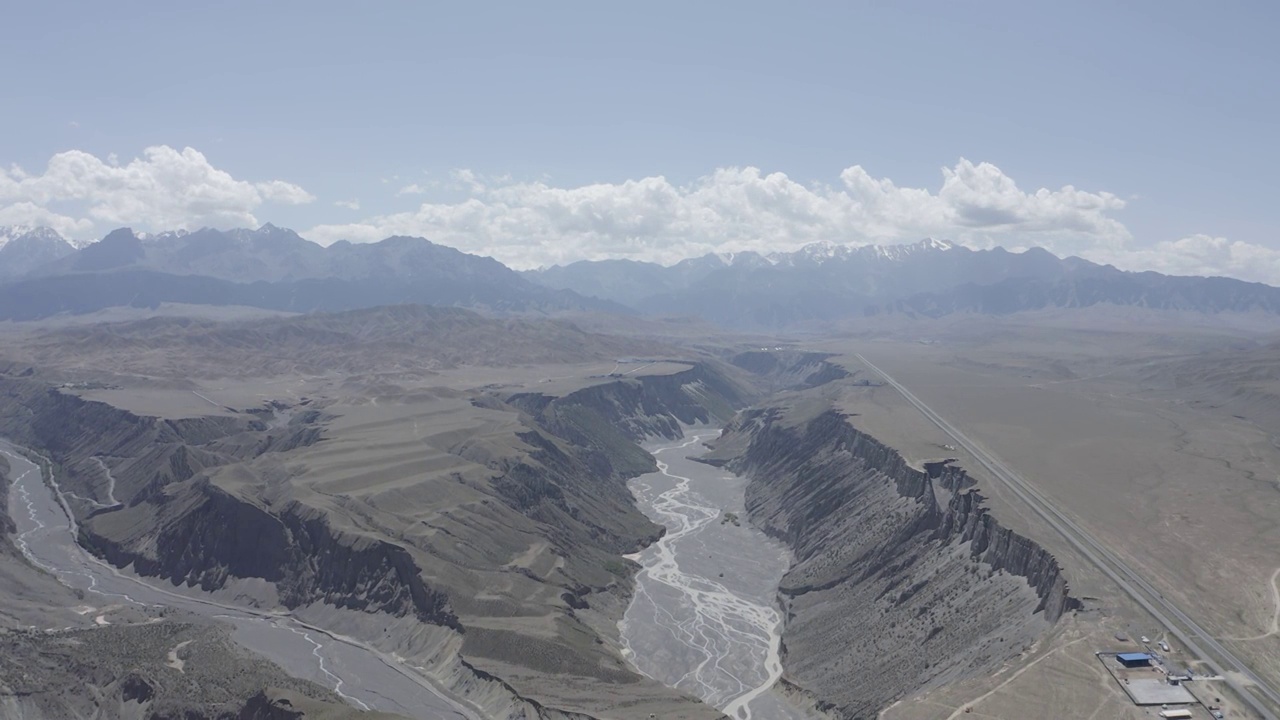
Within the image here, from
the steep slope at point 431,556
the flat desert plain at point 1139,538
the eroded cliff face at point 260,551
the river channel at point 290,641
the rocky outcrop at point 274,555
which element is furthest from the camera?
the eroded cliff face at point 260,551

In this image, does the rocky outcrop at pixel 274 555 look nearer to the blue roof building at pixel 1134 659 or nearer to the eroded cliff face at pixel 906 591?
the eroded cliff face at pixel 906 591

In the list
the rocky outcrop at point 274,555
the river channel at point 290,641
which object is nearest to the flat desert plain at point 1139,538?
the river channel at point 290,641

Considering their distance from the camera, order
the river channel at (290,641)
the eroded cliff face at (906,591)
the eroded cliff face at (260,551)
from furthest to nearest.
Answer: the eroded cliff face at (260,551)
the river channel at (290,641)
the eroded cliff face at (906,591)

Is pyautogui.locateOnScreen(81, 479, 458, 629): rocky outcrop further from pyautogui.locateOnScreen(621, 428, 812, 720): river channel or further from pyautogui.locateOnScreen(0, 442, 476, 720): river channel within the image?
pyautogui.locateOnScreen(621, 428, 812, 720): river channel

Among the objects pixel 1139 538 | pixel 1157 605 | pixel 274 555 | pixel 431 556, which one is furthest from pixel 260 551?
pixel 1139 538

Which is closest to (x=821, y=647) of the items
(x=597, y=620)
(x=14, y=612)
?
(x=597, y=620)

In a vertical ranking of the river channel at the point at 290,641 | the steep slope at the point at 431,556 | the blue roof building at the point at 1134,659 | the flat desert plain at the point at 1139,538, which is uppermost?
the flat desert plain at the point at 1139,538

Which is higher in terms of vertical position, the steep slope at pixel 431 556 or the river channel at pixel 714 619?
the steep slope at pixel 431 556

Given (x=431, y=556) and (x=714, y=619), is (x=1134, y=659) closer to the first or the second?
(x=714, y=619)
